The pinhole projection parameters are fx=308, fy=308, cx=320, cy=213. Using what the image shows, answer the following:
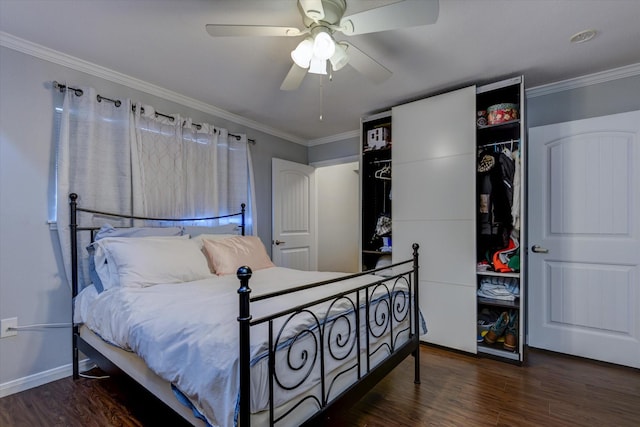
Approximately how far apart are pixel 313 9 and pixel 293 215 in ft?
9.68

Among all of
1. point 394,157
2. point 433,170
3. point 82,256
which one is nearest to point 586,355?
point 433,170

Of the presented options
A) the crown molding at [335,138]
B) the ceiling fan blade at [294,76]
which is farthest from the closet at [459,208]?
the ceiling fan blade at [294,76]

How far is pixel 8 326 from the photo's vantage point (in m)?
2.05

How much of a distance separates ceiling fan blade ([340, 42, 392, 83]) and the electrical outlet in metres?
2.79

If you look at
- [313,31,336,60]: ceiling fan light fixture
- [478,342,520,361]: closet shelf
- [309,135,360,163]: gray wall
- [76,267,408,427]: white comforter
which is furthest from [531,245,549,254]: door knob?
[313,31,336,60]: ceiling fan light fixture

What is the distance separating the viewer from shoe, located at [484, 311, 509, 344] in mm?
2699

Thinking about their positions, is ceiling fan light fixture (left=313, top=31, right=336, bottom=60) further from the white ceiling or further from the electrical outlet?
the electrical outlet

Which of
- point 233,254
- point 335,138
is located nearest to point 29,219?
point 233,254

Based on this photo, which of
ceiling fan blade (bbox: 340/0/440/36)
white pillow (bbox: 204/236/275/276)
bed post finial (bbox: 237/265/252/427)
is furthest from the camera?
white pillow (bbox: 204/236/275/276)

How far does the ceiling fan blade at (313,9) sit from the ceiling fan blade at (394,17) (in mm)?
120

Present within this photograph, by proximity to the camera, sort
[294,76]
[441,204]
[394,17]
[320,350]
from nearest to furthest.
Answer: [320,350], [394,17], [294,76], [441,204]

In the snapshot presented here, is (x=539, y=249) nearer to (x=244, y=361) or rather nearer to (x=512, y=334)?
(x=512, y=334)

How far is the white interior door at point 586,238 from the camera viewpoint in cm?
242

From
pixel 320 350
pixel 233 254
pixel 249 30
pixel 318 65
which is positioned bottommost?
pixel 320 350
